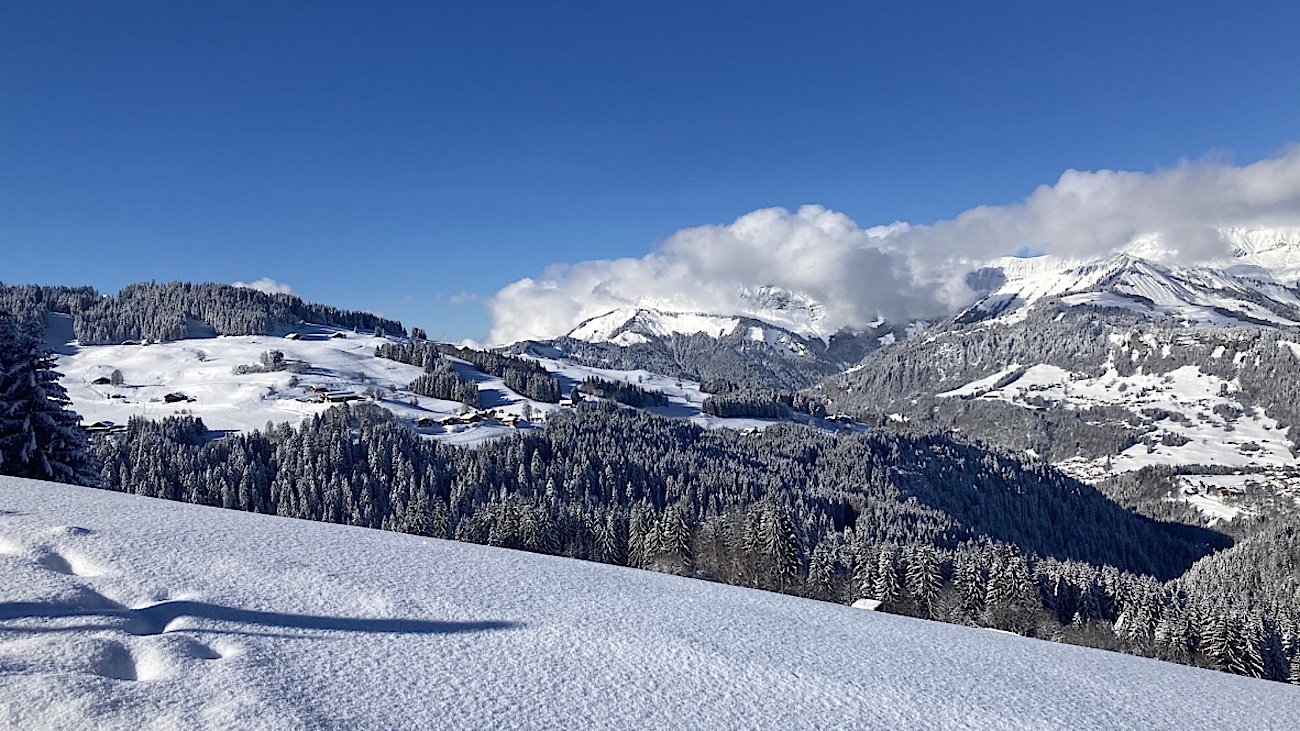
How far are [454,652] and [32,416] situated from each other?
1319 inches

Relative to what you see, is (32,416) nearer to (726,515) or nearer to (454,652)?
(454,652)

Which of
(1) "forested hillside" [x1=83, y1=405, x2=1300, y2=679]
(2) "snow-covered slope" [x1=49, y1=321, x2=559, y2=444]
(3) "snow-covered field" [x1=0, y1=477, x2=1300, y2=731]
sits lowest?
(1) "forested hillside" [x1=83, y1=405, x2=1300, y2=679]

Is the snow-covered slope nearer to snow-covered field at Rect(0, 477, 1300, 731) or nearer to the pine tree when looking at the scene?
the pine tree

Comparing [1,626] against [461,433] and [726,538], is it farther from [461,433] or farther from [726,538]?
[461,433]

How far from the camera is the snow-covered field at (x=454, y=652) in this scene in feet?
27.9

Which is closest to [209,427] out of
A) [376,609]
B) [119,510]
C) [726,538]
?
[726,538]

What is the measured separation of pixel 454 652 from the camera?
1055 centimetres

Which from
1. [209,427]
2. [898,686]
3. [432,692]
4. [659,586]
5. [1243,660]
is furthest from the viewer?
[209,427]

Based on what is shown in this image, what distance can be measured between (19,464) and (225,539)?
24.7 m

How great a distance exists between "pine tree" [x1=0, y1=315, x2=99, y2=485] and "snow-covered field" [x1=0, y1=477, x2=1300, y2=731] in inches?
736

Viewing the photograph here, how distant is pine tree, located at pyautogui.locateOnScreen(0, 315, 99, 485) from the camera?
3133 centimetres

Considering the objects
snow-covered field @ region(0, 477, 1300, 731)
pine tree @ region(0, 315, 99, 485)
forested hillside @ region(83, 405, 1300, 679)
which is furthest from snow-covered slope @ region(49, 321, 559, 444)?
snow-covered field @ region(0, 477, 1300, 731)

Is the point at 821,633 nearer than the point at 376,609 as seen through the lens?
No

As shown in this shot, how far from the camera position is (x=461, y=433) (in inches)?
6304
